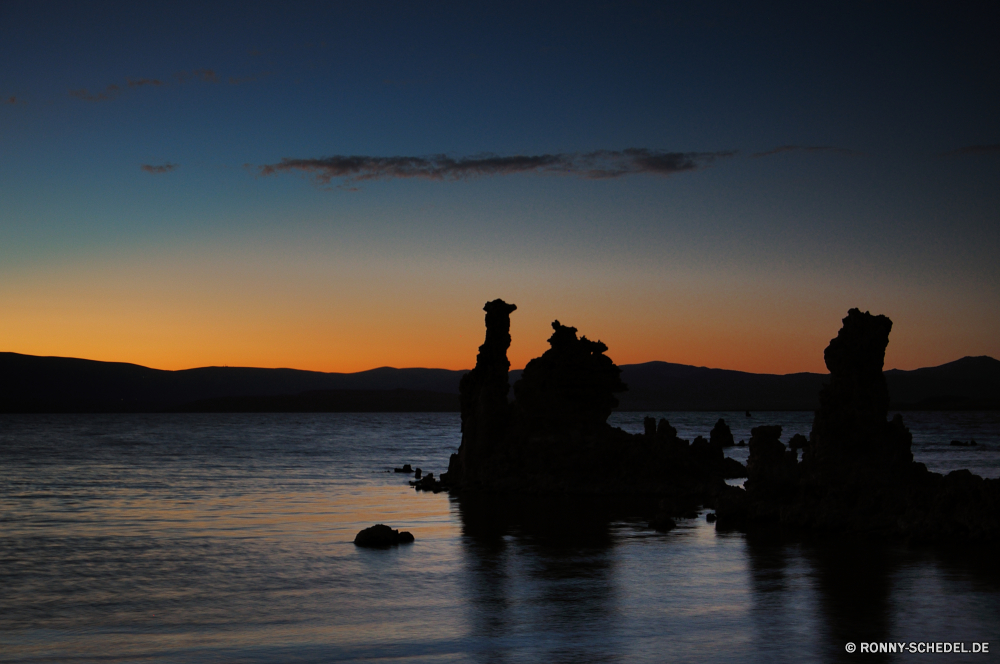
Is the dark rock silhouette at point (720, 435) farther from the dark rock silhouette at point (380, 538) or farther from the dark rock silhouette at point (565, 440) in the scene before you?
the dark rock silhouette at point (380, 538)

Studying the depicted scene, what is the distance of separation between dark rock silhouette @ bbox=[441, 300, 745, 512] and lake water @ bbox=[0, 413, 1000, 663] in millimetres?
5270

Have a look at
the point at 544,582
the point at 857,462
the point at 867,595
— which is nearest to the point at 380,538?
the point at 544,582

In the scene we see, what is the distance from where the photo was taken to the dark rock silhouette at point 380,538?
3045 centimetres

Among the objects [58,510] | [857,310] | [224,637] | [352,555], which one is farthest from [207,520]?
[857,310]

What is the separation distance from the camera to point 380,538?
1201 inches

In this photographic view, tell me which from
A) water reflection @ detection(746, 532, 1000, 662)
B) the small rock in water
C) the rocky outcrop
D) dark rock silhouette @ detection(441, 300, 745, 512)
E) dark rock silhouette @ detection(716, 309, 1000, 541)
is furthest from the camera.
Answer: the rocky outcrop

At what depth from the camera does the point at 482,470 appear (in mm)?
50062

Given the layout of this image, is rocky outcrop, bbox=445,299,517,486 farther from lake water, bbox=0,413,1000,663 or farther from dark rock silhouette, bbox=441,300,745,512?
lake water, bbox=0,413,1000,663

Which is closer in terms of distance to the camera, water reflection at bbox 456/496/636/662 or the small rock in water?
water reflection at bbox 456/496/636/662

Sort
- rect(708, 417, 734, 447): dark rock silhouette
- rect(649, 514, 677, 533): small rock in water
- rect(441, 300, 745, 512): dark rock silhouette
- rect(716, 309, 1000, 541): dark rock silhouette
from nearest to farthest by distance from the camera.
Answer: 1. rect(716, 309, 1000, 541): dark rock silhouette
2. rect(649, 514, 677, 533): small rock in water
3. rect(441, 300, 745, 512): dark rock silhouette
4. rect(708, 417, 734, 447): dark rock silhouette

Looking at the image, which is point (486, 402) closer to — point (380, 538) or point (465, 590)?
point (380, 538)

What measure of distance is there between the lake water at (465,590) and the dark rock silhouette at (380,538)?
2.14 ft

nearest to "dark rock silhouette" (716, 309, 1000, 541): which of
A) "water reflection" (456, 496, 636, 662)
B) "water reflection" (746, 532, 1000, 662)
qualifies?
"water reflection" (746, 532, 1000, 662)

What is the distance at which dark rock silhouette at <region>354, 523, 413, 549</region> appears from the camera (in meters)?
30.5
